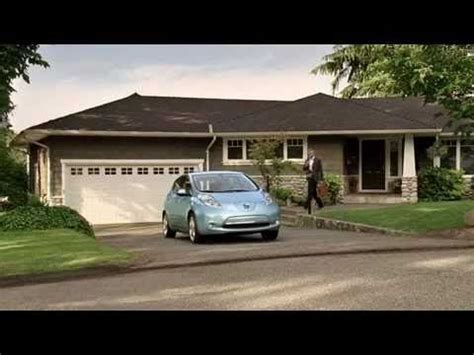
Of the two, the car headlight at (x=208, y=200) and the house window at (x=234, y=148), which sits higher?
the house window at (x=234, y=148)

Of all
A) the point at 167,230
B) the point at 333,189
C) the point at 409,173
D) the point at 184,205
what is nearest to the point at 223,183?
the point at 184,205

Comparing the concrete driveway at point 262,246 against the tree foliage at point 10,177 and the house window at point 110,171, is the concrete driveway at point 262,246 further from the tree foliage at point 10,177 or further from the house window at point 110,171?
the tree foliage at point 10,177

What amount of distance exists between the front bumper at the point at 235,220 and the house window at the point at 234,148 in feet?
40.2

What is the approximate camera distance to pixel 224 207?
14.6m

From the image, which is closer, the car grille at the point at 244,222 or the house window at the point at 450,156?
the car grille at the point at 244,222

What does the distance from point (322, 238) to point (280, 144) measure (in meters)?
11.8

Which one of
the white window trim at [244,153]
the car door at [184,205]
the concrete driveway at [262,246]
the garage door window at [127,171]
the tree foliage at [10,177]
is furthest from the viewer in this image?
the tree foliage at [10,177]

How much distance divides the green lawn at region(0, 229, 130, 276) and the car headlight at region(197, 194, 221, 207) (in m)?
2.48

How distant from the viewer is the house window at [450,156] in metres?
27.4

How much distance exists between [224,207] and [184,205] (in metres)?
1.46

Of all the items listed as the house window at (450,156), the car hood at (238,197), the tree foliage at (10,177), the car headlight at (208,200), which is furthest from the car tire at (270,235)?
the tree foliage at (10,177)

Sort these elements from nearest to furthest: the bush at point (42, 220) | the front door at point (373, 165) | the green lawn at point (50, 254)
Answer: the green lawn at point (50, 254) → the bush at point (42, 220) → the front door at point (373, 165)
